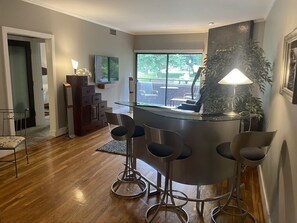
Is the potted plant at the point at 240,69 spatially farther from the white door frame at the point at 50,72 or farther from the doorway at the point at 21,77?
the doorway at the point at 21,77

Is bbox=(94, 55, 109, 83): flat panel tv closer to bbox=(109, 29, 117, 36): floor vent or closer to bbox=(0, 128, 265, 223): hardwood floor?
bbox=(109, 29, 117, 36): floor vent

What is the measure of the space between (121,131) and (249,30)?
439cm

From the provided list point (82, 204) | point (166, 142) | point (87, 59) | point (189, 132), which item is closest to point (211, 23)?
point (87, 59)

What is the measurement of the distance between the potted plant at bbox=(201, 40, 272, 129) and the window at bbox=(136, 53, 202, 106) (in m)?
4.05

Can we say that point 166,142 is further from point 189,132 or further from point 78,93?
point 78,93

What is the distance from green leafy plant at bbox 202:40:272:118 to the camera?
10.3ft

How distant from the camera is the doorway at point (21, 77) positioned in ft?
16.7

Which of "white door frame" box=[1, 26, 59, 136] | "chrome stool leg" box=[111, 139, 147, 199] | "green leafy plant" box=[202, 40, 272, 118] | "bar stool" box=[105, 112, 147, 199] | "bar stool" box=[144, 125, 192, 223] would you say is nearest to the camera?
"bar stool" box=[144, 125, 192, 223]

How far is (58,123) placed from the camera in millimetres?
4930

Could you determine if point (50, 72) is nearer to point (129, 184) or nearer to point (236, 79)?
point (129, 184)

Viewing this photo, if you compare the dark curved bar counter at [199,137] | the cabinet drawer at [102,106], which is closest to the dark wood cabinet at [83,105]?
the cabinet drawer at [102,106]

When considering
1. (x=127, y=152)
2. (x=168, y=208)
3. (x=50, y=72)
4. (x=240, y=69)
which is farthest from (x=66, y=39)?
(x=168, y=208)

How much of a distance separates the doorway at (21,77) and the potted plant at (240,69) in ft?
13.6

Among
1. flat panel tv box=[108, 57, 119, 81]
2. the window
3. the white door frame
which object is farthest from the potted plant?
the window
